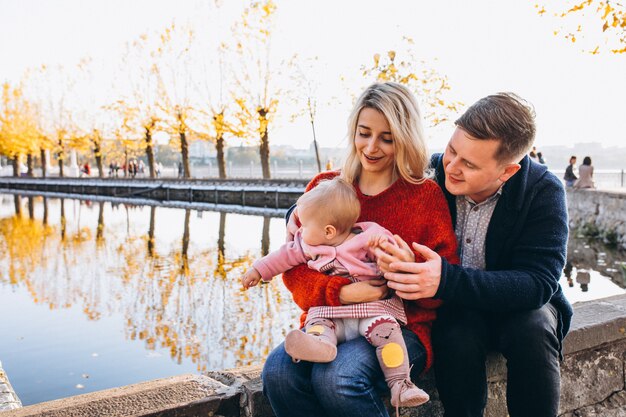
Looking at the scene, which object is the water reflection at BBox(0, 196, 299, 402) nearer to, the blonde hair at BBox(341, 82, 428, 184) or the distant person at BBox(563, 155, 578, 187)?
the blonde hair at BBox(341, 82, 428, 184)

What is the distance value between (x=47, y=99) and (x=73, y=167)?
547 centimetres

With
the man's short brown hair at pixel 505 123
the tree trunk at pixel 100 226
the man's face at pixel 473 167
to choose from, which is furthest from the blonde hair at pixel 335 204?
the tree trunk at pixel 100 226

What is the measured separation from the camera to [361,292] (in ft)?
6.76

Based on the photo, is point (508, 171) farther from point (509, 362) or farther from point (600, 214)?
point (600, 214)

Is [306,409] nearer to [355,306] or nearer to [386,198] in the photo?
[355,306]

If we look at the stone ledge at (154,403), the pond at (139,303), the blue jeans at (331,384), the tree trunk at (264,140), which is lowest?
the pond at (139,303)

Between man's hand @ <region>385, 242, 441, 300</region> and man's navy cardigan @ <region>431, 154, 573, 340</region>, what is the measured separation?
0.03 metres

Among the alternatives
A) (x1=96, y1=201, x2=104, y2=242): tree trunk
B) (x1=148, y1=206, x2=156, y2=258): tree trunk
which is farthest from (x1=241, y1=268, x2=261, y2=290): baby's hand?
(x1=96, y1=201, x2=104, y2=242): tree trunk

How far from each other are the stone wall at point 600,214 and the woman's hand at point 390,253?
10123 millimetres

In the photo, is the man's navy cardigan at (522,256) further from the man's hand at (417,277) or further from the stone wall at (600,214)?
the stone wall at (600,214)

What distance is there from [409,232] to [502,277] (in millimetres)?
383

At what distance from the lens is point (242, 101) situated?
87.2 ft

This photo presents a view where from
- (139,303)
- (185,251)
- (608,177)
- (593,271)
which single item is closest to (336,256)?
(139,303)

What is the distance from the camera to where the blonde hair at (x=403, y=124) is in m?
2.30
